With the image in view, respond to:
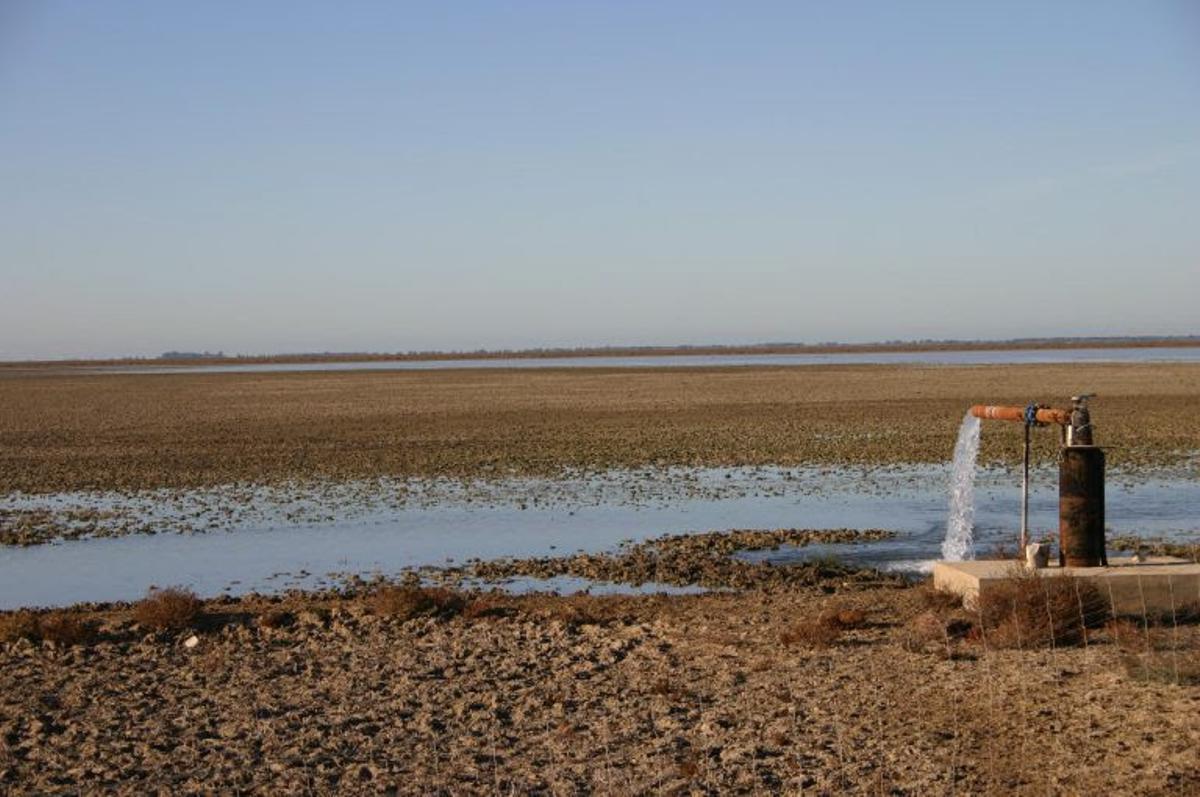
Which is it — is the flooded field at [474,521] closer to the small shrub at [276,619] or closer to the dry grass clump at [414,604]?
the dry grass clump at [414,604]

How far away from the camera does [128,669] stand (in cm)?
1230

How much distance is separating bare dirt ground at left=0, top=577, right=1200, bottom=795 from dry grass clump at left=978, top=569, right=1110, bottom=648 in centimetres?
16

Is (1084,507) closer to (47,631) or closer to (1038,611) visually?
(1038,611)

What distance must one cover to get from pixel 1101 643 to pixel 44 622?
9.94 meters

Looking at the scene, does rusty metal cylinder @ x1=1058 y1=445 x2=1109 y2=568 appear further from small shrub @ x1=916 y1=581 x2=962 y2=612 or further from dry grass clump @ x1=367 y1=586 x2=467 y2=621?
dry grass clump @ x1=367 y1=586 x2=467 y2=621

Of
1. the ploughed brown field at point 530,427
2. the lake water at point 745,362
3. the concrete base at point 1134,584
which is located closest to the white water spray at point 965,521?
the concrete base at point 1134,584

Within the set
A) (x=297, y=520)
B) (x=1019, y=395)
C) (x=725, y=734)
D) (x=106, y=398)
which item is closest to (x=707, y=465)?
(x=297, y=520)

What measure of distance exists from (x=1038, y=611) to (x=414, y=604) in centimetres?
615

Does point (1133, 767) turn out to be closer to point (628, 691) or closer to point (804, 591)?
point (628, 691)

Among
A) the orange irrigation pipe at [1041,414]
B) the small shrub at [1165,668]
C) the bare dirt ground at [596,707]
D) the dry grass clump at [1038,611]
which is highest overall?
the orange irrigation pipe at [1041,414]

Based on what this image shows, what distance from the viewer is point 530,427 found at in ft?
142

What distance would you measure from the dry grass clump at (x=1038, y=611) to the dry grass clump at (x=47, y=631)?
8465mm

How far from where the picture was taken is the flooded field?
18.4 metres

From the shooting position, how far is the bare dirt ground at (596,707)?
29.0 feet
